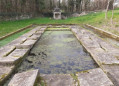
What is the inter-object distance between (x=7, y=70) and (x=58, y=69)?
1.15 m

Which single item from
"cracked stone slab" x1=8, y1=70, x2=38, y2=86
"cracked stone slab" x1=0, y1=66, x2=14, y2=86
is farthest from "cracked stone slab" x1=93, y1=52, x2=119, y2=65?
"cracked stone slab" x1=0, y1=66, x2=14, y2=86

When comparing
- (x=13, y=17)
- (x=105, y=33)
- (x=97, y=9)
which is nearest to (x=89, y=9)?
(x=97, y=9)

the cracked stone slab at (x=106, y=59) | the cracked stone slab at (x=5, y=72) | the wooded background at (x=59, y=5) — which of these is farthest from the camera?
the wooded background at (x=59, y=5)

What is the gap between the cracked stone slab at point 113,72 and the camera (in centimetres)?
194

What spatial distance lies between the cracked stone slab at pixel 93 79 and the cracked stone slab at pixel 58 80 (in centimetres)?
19

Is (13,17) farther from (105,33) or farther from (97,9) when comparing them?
(97,9)

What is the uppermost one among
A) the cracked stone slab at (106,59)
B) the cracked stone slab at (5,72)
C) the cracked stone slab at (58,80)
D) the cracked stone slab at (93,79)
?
the cracked stone slab at (106,59)

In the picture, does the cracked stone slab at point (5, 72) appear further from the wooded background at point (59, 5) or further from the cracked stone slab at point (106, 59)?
the wooded background at point (59, 5)

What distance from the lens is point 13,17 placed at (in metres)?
14.3

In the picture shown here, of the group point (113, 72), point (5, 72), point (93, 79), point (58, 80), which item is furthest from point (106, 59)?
point (5, 72)

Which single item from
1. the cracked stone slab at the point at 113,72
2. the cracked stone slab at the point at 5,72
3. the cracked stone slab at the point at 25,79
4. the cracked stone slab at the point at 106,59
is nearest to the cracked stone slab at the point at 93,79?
the cracked stone slab at the point at 113,72

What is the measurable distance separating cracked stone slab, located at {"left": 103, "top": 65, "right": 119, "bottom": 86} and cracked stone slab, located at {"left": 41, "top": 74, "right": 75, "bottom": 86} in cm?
76

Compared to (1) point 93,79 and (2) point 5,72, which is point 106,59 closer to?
(1) point 93,79

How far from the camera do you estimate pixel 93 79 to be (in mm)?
1911
